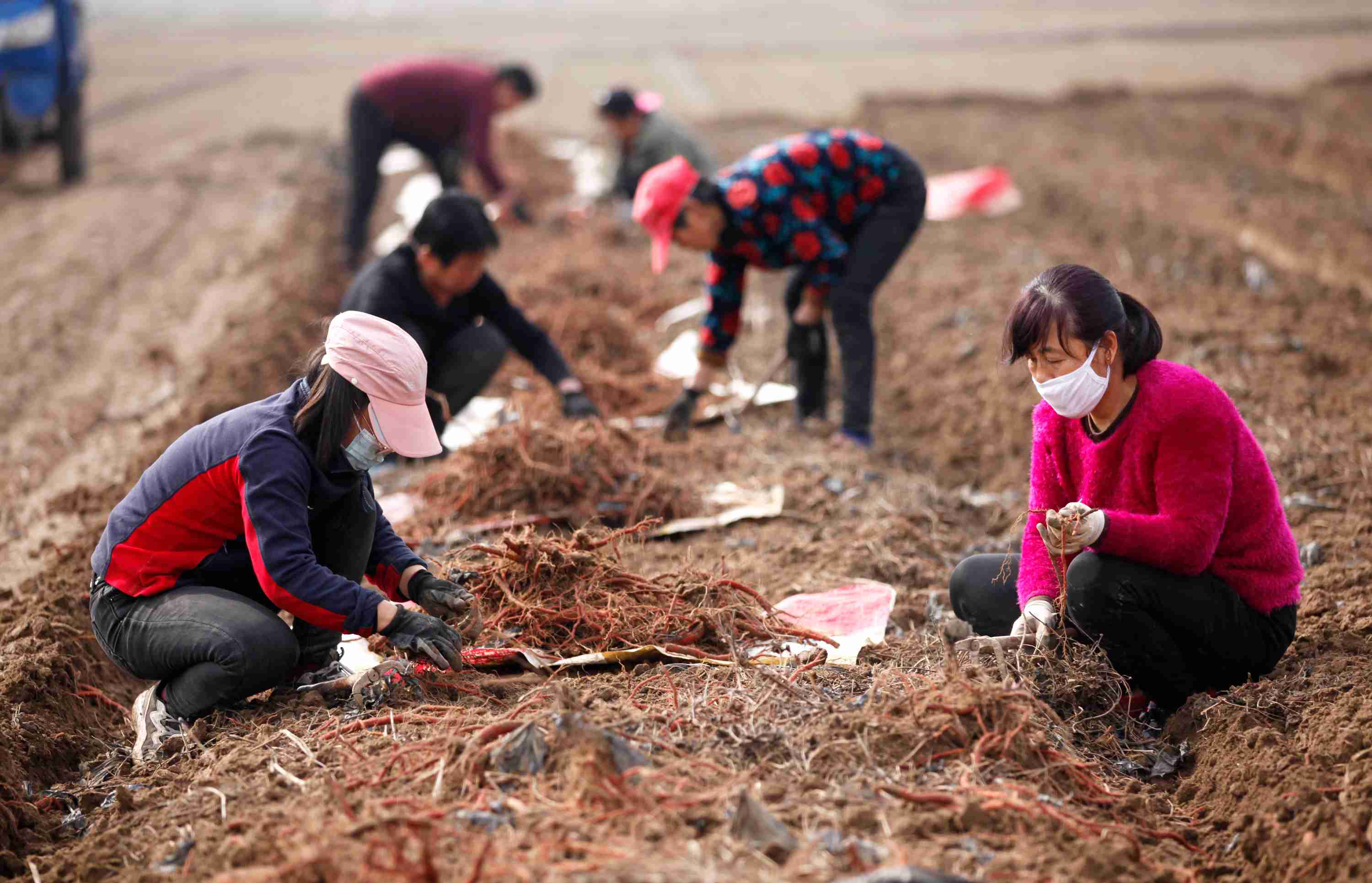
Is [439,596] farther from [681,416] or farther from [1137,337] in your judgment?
[681,416]

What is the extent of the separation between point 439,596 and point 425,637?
0.22 m

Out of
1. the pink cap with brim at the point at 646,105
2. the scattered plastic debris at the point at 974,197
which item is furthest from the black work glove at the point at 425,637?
the scattered plastic debris at the point at 974,197

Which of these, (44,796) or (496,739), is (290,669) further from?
(496,739)

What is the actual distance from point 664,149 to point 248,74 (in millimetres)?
13463

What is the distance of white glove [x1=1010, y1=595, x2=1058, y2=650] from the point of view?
9.96 feet

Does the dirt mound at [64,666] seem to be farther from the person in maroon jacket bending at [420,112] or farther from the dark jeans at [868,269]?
the dark jeans at [868,269]

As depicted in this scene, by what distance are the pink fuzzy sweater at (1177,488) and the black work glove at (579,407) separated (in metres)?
2.13

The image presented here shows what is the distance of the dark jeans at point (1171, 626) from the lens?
9.66 feet

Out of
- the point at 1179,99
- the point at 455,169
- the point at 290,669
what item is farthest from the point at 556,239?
the point at 1179,99

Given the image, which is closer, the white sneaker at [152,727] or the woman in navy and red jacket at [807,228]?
the white sneaker at [152,727]

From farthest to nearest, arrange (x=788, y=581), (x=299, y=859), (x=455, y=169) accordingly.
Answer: (x=455, y=169) < (x=788, y=581) < (x=299, y=859)

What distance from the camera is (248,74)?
1850 centimetres

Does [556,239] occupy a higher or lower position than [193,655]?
lower

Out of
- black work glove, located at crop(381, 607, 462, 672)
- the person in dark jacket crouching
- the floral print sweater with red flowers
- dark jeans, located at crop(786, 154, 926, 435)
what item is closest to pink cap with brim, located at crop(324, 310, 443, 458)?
black work glove, located at crop(381, 607, 462, 672)
